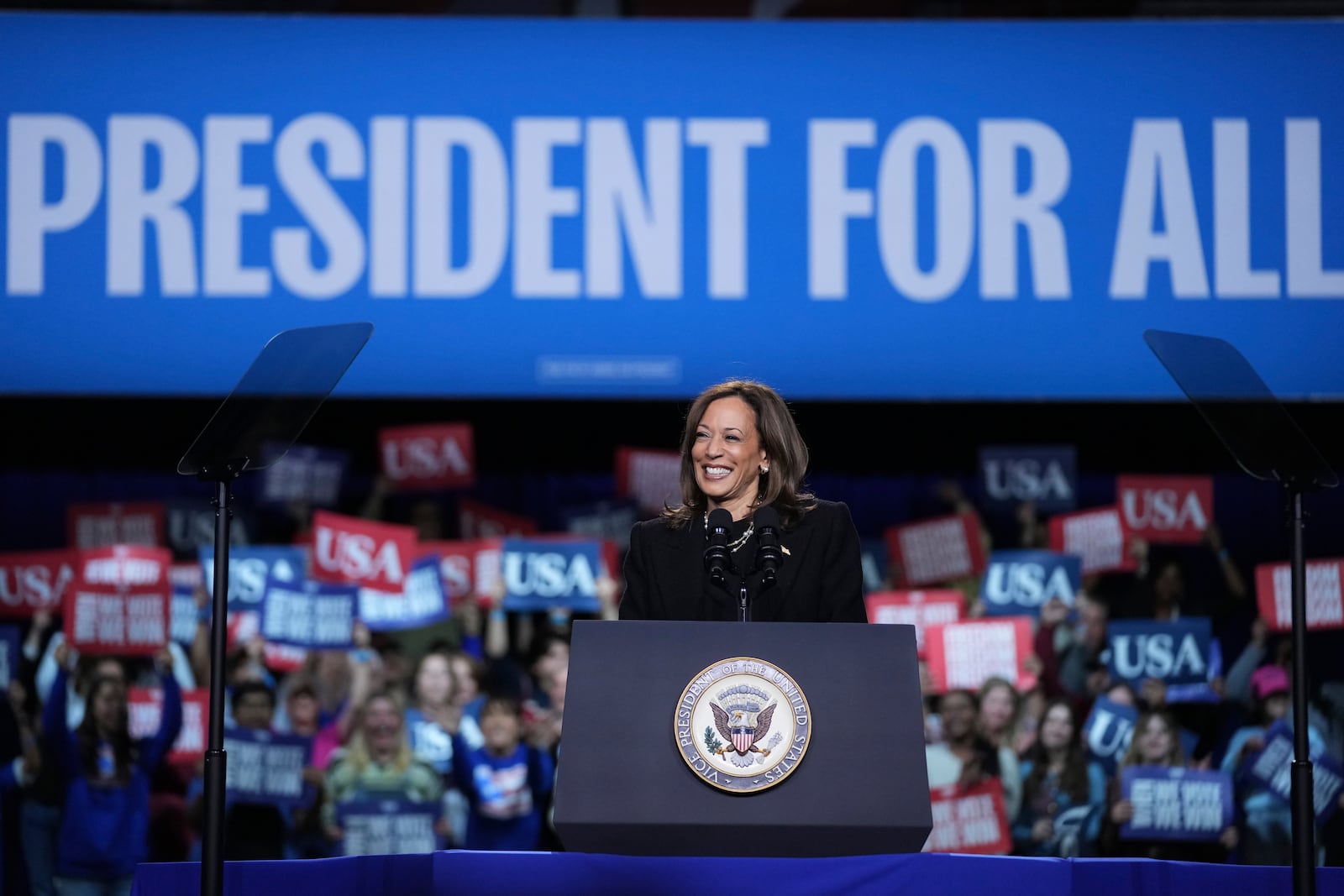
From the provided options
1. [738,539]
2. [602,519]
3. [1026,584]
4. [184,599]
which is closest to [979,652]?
[1026,584]

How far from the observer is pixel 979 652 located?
201 inches

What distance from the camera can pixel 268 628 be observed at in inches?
205

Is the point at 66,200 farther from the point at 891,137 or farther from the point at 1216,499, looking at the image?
the point at 1216,499

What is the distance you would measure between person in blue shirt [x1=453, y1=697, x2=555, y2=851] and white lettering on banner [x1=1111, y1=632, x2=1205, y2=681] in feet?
6.91

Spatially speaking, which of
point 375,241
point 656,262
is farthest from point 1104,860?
point 375,241

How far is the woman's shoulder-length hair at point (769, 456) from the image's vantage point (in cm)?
222

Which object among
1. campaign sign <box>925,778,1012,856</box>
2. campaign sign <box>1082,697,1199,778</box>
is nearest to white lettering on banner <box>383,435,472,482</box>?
campaign sign <box>925,778,1012,856</box>

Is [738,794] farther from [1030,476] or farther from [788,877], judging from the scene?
[1030,476]

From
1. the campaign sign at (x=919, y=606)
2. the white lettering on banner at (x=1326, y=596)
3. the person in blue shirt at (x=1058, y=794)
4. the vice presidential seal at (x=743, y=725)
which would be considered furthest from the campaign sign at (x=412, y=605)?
the vice presidential seal at (x=743, y=725)

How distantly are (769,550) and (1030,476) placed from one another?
13.1 ft

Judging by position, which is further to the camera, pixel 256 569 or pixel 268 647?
pixel 256 569

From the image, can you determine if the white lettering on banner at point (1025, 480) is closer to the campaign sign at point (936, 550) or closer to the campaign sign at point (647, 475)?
the campaign sign at point (936, 550)

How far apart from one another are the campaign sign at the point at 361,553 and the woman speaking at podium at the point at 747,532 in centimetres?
319

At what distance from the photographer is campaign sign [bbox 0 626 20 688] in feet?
17.4
